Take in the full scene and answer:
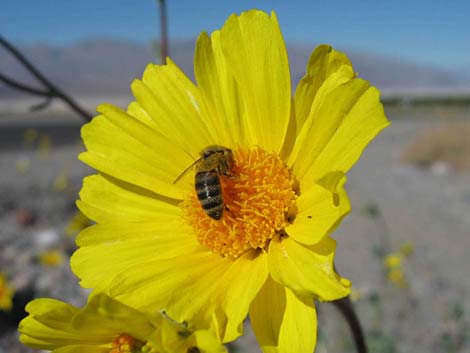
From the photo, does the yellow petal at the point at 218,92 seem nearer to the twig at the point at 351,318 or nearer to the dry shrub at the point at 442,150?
the twig at the point at 351,318

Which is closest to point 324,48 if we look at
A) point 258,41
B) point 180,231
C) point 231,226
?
point 258,41

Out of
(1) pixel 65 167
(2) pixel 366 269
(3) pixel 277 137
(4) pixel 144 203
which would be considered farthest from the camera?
(1) pixel 65 167

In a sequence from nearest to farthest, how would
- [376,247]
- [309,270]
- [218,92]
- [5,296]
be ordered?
[309,270], [218,92], [5,296], [376,247]

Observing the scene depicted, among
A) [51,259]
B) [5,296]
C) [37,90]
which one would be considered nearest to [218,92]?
[37,90]

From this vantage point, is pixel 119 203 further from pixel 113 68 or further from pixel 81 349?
pixel 113 68

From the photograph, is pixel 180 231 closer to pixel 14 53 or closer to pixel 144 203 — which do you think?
pixel 144 203

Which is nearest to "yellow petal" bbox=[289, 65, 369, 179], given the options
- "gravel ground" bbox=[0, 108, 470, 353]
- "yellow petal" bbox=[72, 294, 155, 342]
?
"yellow petal" bbox=[72, 294, 155, 342]

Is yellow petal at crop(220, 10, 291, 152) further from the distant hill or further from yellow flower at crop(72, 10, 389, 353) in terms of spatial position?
the distant hill

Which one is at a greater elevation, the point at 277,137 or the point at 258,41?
the point at 258,41
